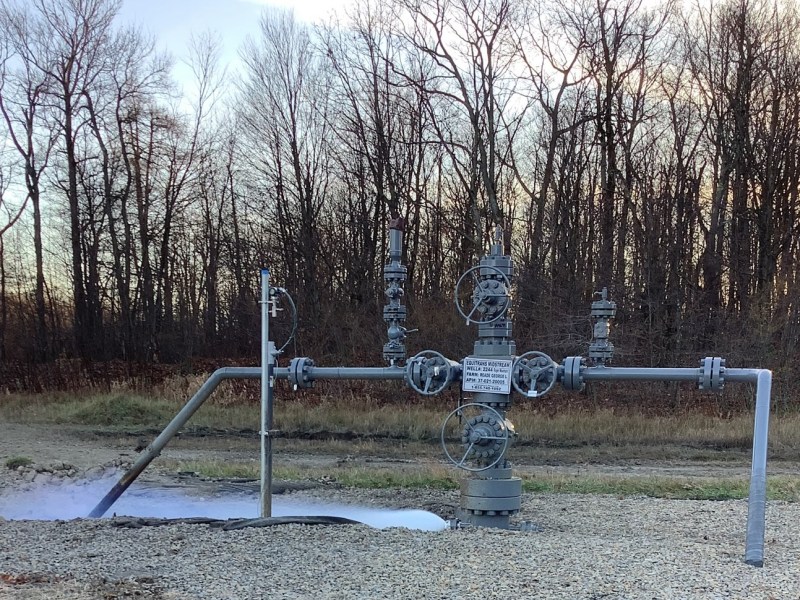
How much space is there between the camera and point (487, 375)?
6.36 metres

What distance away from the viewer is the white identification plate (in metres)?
6.31

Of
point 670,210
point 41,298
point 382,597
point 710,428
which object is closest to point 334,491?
point 382,597

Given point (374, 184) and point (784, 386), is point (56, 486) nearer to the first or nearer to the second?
point (784, 386)

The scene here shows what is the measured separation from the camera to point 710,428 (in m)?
14.7

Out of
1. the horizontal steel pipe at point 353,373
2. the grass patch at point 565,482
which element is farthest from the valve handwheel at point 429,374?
the grass patch at point 565,482

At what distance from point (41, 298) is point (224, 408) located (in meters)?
14.3

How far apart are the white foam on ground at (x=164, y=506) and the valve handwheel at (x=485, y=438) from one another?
102 cm

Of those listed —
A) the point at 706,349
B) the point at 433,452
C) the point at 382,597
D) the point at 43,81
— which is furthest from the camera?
the point at 43,81

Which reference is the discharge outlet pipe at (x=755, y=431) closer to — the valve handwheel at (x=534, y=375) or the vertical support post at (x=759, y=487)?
the vertical support post at (x=759, y=487)

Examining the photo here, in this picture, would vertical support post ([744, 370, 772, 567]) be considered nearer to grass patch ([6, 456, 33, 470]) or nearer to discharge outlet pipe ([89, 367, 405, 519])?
discharge outlet pipe ([89, 367, 405, 519])

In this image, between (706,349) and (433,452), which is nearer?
(433,452)

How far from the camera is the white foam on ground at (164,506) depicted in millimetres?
7578

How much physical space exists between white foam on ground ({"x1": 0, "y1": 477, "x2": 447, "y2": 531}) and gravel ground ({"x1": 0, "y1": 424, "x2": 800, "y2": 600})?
1.54 m

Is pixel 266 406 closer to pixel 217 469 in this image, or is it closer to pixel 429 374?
pixel 429 374
